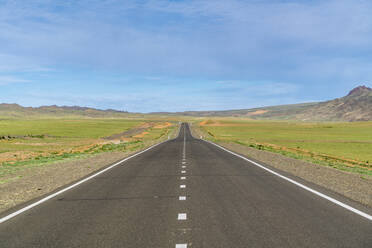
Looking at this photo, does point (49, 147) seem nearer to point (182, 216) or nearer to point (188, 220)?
point (182, 216)

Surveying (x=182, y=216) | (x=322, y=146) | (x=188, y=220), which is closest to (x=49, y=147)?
(x=322, y=146)

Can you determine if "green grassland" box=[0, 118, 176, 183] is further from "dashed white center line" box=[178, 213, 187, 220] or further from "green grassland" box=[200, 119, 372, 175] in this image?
"green grassland" box=[200, 119, 372, 175]

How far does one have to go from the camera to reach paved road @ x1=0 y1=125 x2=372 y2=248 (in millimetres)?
6266

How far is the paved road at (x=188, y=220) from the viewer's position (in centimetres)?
627

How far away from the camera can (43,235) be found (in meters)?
6.71

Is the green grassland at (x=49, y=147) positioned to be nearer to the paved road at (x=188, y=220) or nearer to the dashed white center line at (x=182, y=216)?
the paved road at (x=188, y=220)

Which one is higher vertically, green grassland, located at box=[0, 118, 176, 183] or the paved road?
the paved road

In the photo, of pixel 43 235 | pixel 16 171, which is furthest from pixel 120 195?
pixel 16 171

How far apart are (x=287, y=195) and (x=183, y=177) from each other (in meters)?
5.23

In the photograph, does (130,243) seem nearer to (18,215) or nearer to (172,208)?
(172,208)

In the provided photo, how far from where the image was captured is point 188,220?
25.0ft

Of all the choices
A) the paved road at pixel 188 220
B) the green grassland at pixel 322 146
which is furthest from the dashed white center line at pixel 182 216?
the green grassland at pixel 322 146

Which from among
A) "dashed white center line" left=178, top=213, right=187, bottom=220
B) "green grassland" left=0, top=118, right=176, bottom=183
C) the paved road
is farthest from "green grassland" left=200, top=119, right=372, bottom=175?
"green grassland" left=0, top=118, right=176, bottom=183

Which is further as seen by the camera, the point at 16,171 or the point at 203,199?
the point at 16,171
